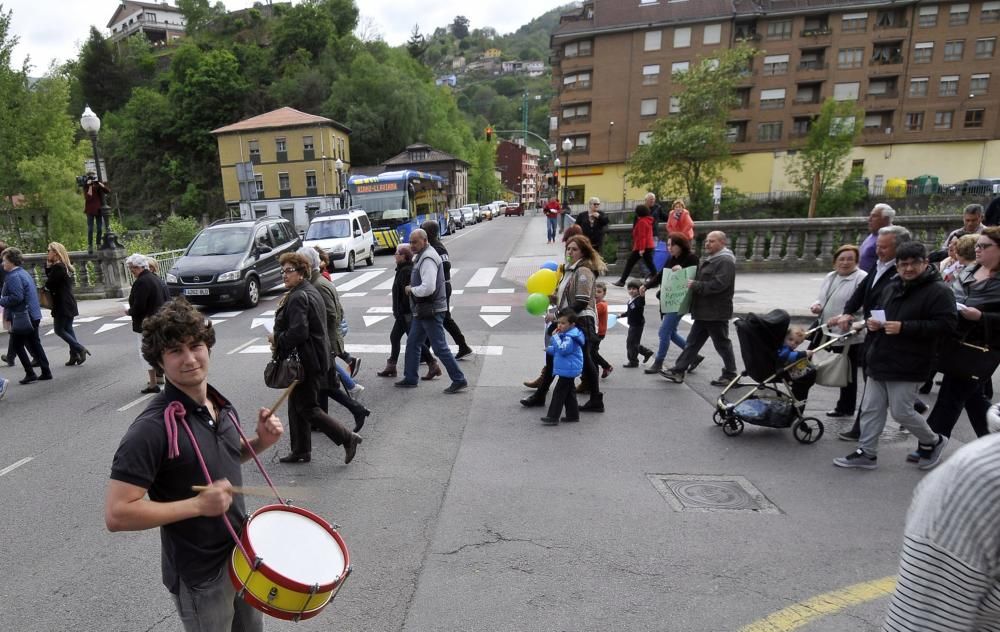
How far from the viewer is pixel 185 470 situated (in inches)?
77.0

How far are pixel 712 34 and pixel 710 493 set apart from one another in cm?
5476

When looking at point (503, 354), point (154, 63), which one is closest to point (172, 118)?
point (154, 63)

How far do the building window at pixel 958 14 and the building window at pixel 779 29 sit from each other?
12.4 metres

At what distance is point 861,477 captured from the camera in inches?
180

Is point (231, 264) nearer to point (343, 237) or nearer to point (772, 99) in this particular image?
point (343, 237)

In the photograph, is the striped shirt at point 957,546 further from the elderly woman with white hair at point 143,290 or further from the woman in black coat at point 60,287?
the woman in black coat at point 60,287

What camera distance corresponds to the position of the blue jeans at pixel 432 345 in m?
6.64

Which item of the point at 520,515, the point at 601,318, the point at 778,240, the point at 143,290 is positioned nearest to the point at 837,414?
the point at 601,318

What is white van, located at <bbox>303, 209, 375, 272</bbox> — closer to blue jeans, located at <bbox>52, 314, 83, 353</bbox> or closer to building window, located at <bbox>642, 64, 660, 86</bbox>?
blue jeans, located at <bbox>52, 314, 83, 353</bbox>

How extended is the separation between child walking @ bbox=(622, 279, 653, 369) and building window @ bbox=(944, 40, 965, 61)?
Result: 58706 mm

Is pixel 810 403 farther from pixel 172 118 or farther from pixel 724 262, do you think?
pixel 172 118

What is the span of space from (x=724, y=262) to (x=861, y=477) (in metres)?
2.75

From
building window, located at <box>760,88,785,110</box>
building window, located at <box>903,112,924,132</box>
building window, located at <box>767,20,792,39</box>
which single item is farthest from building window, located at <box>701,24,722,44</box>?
building window, located at <box>903,112,924,132</box>

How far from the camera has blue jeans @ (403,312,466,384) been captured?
6.64 meters
